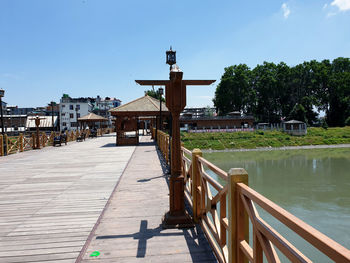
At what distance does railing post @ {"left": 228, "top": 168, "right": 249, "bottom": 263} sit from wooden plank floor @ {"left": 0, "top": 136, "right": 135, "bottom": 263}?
195cm

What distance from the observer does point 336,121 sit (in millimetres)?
50812

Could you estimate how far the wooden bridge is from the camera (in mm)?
1715

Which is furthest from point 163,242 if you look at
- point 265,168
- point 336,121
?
point 336,121

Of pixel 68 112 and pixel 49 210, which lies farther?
pixel 68 112

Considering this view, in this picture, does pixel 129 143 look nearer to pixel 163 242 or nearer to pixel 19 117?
pixel 163 242

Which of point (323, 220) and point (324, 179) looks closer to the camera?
point (323, 220)

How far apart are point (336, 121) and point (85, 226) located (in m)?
59.2

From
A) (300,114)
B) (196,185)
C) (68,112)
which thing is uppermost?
(68,112)

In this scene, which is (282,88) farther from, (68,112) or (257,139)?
(68,112)

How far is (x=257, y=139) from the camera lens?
36.4 metres

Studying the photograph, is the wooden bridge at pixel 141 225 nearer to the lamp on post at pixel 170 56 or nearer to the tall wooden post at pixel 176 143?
the tall wooden post at pixel 176 143

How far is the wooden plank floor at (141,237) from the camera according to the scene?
112 inches

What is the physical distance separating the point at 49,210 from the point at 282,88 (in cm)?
6273

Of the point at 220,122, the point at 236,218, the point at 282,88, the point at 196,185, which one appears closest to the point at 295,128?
the point at 220,122
